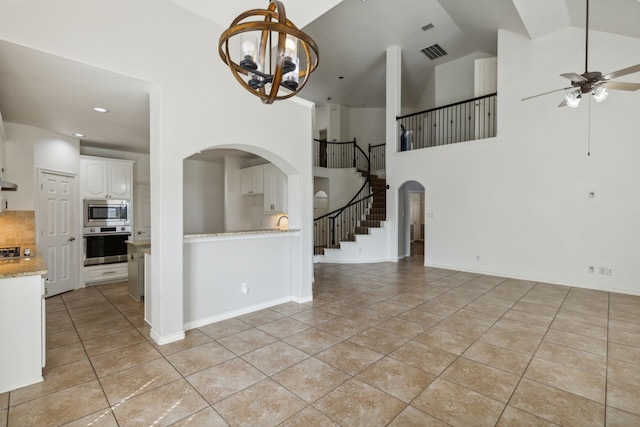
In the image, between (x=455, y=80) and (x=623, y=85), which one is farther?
(x=455, y=80)

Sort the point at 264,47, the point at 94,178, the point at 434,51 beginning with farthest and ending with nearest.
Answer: the point at 434,51, the point at 94,178, the point at 264,47

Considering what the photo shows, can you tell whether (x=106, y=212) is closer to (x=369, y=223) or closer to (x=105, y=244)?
(x=105, y=244)

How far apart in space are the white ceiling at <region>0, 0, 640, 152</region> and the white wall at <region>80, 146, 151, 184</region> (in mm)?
218

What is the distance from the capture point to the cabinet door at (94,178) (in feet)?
17.4

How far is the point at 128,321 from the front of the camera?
3715 millimetres

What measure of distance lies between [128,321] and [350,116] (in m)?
10.3

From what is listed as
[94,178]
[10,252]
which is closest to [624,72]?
[10,252]

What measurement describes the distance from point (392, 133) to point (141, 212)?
6312 millimetres

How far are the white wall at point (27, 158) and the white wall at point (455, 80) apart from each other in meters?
9.06

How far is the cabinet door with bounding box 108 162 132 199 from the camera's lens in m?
5.60

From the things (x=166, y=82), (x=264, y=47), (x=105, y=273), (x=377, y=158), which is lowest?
(x=105, y=273)

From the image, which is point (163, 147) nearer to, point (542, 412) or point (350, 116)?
point (542, 412)

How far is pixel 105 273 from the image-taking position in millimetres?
5492

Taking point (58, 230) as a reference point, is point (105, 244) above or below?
below
